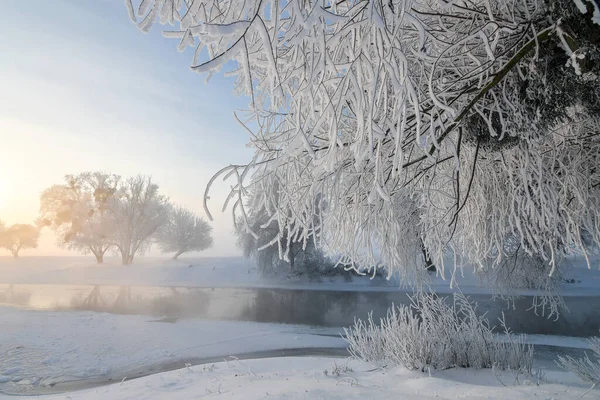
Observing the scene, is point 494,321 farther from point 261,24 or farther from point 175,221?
point 175,221

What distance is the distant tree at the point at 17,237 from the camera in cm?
4850

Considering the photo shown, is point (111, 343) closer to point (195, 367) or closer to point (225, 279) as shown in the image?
point (195, 367)

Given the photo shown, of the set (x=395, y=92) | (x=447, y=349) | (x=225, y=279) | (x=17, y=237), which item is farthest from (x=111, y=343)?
(x=17, y=237)

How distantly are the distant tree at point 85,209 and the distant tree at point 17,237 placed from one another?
12.2 metres

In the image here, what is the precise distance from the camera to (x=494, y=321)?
38.4 ft

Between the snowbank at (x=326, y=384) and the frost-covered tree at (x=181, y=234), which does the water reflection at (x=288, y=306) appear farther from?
Answer: the frost-covered tree at (x=181, y=234)

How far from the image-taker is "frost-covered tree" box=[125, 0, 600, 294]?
134 cm

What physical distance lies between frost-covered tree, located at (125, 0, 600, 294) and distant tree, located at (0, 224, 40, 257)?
58.9 metres

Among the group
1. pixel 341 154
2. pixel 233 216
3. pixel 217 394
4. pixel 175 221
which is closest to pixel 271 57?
pixel 233 216

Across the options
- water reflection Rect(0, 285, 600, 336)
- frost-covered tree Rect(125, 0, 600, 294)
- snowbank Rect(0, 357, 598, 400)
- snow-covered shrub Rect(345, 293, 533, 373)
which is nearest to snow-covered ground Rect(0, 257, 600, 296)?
water reflection Rect(0, 285, 600, 336)

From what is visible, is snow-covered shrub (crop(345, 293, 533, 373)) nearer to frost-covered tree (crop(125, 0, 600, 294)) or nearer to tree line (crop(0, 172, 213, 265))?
frost-covered tree (crop(125, 0, 600, 294))

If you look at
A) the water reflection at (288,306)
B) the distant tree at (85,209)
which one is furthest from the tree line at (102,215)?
the water reflection at (288,306)

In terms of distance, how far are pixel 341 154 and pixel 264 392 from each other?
8.45ft

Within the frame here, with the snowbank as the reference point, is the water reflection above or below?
below
